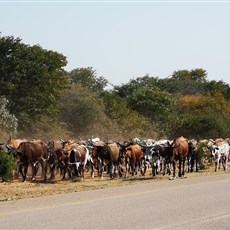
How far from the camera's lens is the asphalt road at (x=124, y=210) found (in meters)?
12.8

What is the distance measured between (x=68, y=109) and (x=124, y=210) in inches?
1960

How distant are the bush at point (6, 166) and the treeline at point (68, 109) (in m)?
21.3

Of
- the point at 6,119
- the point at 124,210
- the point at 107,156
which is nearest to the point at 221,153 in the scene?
the point at 107,156

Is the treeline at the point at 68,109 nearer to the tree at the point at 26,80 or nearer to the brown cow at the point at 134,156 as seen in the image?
the tree at the point at 26,80

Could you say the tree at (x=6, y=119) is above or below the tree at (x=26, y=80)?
below

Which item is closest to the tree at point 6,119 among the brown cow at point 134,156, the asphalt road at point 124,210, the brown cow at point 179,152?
the brown cow at point 134,156

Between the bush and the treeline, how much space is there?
21.3 m

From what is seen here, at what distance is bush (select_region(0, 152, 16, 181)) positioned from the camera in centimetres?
2444

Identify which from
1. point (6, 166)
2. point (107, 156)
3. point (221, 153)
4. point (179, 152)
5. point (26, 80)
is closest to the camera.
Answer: point (6, 166)

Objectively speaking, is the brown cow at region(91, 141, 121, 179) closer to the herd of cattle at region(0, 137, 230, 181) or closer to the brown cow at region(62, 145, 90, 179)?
the herd of cattle at region(0, 137, 230, 181)

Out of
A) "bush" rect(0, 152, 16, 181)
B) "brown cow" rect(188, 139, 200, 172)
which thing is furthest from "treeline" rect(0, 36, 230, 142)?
"bush" rect(0, 152, 16, 181)

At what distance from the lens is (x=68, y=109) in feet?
211

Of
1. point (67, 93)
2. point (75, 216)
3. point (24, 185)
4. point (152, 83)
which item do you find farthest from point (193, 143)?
point (152, 83)

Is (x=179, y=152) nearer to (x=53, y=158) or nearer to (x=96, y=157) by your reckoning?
(x=96, y=157)
